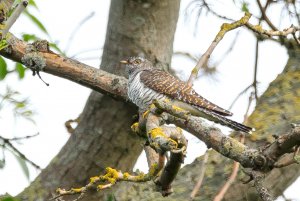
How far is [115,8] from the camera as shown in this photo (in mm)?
4121

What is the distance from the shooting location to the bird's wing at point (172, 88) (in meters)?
4.39

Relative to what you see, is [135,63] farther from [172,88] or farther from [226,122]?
[226,122]

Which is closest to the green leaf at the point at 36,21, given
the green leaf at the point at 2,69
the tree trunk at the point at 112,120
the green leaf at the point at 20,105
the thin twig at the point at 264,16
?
the green leaf at the point at 2,69

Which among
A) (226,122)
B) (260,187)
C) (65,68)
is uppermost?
(65,68)

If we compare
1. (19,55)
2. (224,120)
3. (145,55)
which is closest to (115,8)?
(145,55)

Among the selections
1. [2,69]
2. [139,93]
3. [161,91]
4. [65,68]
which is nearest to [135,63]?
[161,91]

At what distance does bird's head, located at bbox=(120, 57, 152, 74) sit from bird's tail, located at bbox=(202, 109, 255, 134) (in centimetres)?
50

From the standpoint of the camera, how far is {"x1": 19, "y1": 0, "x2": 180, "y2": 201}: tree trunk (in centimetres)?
412

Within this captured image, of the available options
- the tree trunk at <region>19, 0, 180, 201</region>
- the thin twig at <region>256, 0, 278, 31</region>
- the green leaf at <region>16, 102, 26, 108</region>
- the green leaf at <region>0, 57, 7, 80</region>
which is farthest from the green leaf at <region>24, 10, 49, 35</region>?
the thin twig at <region>256, 0, 278, 31</region>

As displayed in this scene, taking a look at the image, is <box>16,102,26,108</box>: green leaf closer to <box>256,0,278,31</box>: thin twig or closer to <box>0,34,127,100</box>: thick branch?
<box>0,34,127,100</box>: thick branch

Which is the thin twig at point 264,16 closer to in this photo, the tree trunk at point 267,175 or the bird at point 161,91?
the tree trunk at point 267,175

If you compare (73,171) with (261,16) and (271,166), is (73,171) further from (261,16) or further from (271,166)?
(271,166)

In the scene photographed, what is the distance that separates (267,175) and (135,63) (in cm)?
121

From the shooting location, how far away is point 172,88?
15.0 feet
